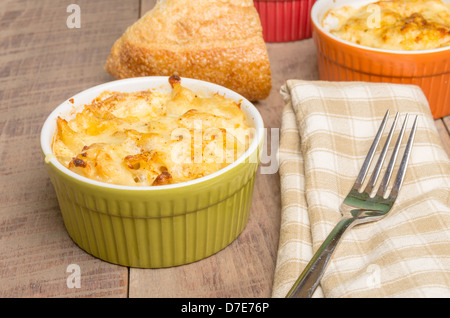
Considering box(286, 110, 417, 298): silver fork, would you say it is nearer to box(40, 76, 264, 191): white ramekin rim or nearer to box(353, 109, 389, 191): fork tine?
box(353, 109, 389, 191): fork tine

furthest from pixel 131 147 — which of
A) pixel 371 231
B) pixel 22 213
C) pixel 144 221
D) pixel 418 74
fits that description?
pixel 418 74

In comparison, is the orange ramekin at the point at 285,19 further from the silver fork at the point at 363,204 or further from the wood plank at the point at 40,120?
the silver fork at the point at 363,204

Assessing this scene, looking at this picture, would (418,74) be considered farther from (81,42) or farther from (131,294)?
(81,42)

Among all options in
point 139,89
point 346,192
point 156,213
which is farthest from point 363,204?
point 139,89

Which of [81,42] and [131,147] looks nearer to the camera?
[131,147]

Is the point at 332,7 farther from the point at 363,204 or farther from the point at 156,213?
the point at 156,213

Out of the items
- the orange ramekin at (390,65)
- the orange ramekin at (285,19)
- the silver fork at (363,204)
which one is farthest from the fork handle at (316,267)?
the orange ramekin at (285,19)

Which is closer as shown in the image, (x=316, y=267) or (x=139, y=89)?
(x=316, y=267)
